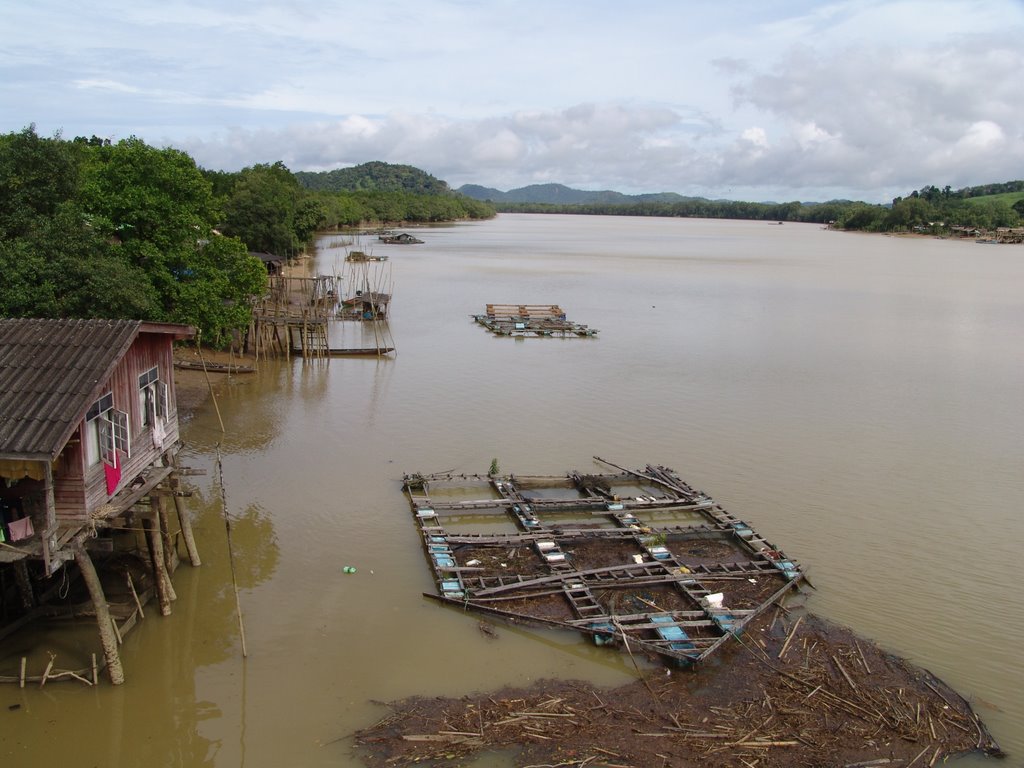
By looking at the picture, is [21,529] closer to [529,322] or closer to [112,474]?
[112,474]

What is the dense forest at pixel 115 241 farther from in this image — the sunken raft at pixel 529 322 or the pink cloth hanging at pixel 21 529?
the sunken raft at pixel 529 322

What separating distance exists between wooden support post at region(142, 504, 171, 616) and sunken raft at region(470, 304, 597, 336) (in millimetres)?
23203

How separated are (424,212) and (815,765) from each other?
118564 mm

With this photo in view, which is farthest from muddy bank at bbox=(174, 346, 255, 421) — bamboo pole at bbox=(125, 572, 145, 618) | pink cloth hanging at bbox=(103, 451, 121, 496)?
pink cloth hanging at bbox=(103, 451, 121, 496)

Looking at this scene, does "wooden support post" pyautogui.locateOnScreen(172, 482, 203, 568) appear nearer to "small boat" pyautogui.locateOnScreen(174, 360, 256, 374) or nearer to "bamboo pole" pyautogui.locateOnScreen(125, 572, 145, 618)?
"bamboo pole" pyautogui.locateOnScreen(125, 572, 145, 618)

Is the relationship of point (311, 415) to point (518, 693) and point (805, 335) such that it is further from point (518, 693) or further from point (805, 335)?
point (805, 335)

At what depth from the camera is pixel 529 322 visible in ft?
114

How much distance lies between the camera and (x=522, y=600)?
37.4 ft

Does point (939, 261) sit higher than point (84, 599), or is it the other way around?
point (939, 261)

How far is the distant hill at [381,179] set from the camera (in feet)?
577

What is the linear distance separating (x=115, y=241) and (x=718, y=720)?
17628mm

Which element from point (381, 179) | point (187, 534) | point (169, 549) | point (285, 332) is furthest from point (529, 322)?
point (381, 179)

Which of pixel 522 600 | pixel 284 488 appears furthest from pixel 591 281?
pixel 522 600

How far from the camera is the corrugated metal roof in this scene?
8.33 meters
